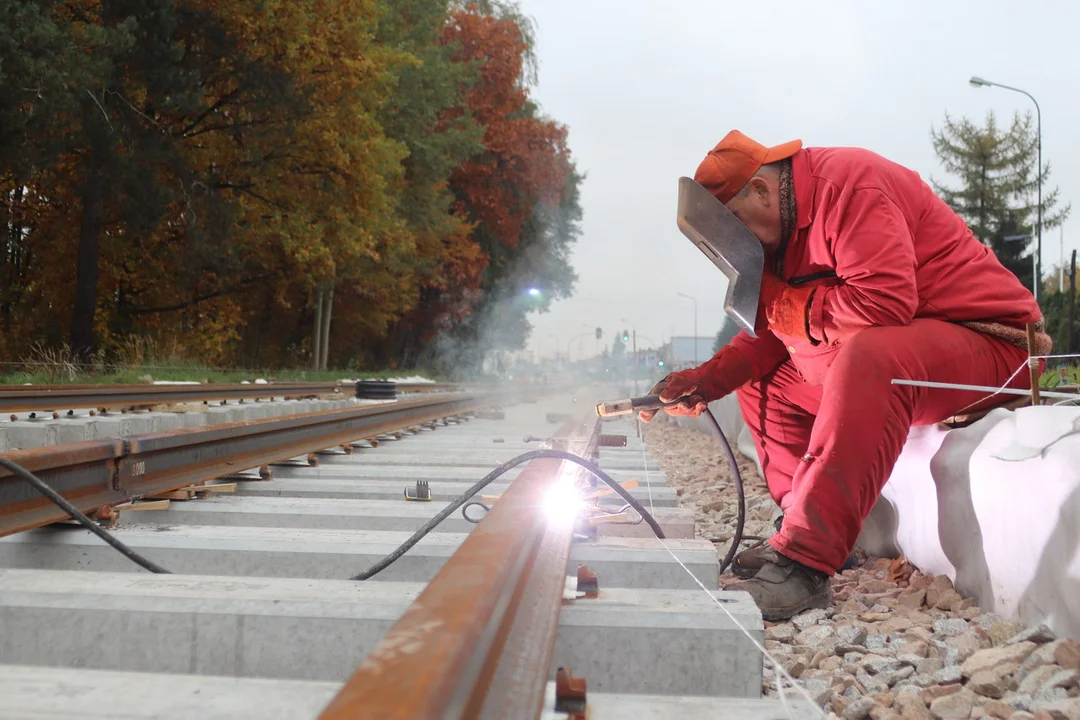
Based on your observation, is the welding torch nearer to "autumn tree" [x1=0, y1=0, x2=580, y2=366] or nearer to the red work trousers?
the red work trousers

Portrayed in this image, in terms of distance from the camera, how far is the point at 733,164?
8.93ft

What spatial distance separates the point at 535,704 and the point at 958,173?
54.8 meters

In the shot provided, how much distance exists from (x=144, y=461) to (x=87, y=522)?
0.93 m

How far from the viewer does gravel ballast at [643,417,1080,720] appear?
159 cm

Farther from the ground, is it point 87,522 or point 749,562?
point 87,522

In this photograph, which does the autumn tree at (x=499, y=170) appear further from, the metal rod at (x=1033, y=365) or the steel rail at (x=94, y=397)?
the metal rod at (x=1033, y=365)

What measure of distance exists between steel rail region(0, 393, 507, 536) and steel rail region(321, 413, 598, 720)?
4.62 ft

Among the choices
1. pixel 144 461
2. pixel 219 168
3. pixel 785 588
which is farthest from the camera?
pixel 219 168

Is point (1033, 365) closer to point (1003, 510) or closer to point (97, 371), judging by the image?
point (1003, 510)

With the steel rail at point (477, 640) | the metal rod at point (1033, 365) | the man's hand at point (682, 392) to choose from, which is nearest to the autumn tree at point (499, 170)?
the man's hand at point (682, 392)

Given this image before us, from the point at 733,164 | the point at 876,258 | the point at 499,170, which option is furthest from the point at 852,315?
the point at 499,170

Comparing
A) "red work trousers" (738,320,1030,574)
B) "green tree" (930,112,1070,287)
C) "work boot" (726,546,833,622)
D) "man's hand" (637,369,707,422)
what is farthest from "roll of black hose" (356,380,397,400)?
"green tree" (930,112,1070,287)

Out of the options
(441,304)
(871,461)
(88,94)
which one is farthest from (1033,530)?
(441,304)

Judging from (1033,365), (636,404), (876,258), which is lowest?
(636,404)
